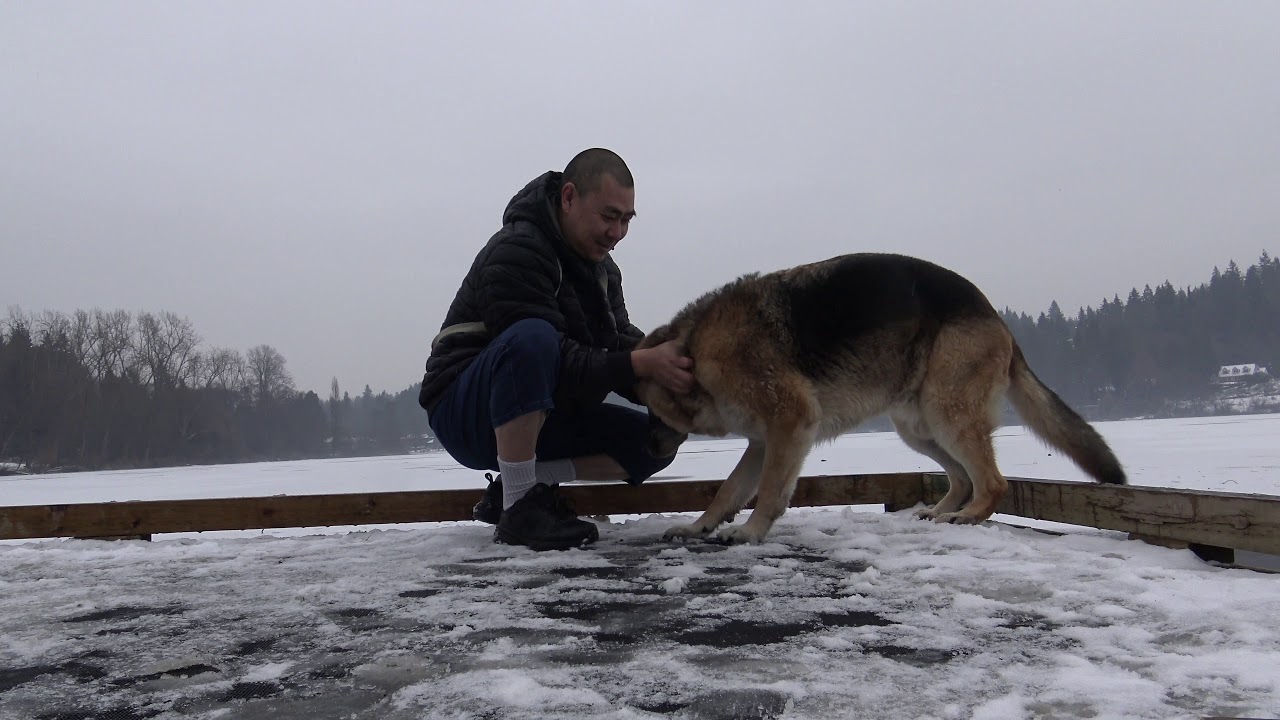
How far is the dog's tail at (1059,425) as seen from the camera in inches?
154

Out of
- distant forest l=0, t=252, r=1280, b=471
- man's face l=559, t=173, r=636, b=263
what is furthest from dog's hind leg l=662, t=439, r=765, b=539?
distant forest l=0, t=252, r=1280, b=471

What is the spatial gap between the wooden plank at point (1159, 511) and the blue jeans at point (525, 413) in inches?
79.8

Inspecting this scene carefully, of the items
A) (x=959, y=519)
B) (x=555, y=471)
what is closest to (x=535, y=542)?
(x=555, y=471)

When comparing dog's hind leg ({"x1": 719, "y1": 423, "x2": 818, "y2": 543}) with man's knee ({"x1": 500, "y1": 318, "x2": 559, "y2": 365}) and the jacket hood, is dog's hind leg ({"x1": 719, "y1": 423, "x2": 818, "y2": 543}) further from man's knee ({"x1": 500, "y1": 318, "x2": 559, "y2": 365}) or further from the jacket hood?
the jacket hood

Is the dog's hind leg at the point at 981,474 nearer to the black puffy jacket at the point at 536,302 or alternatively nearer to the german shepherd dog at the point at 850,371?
the german shepherd dog at the point at 850,371

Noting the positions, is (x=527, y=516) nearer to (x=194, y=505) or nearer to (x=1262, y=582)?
(x=194, y=505)

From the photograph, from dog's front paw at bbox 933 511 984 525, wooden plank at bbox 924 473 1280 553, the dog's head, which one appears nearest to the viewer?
wooden plank at bbox 924 473 1280 553

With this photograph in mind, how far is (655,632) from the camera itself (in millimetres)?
2041

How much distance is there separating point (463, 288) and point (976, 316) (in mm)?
2745

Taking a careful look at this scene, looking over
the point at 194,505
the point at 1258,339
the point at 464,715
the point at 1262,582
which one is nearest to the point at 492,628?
the point at 464,715

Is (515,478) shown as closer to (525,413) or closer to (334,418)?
(525,413)

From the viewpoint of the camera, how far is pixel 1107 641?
182 centimetres

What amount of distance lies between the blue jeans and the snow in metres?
0.65

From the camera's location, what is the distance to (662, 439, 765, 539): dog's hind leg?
12.8 feet
